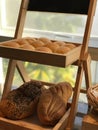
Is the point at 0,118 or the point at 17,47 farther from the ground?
the point at 17,47

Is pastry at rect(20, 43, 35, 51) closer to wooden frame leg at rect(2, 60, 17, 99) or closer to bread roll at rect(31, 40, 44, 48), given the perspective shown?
bread roll at rect(31, 40, 44, 48)

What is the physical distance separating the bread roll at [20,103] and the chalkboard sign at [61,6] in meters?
0.42

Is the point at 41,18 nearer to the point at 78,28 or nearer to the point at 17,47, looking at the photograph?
the point at 78,28

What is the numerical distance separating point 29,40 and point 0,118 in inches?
15.4

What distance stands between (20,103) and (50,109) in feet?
0.49

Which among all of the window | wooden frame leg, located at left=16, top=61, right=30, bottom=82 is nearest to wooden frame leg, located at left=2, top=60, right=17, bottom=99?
wooden frame leg, located at left=16, top=61, right=30, bottom=82

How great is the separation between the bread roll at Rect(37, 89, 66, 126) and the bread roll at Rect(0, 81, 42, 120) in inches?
2.2

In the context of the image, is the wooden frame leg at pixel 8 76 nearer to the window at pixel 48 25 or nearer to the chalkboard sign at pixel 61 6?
the chalkboard sign at pixel 61 6

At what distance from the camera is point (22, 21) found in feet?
3.72

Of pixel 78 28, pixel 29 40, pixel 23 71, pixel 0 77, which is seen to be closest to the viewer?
pixel 29 40

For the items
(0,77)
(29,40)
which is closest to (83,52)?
(29,40)

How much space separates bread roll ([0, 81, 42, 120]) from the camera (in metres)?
0.99

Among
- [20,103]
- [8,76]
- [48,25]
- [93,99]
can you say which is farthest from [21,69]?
[93,99]

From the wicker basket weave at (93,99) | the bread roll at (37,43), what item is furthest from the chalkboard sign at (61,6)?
the wicker basket weave at (93,99)
